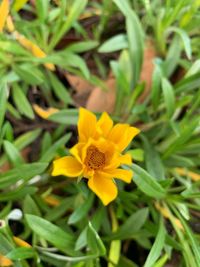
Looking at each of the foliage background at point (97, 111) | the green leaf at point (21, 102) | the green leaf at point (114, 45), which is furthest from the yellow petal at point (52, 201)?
the green leaf at point (114, 45)

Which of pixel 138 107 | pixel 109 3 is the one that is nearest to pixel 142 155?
pixel 138 107

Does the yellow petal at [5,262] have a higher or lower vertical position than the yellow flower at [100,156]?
lower

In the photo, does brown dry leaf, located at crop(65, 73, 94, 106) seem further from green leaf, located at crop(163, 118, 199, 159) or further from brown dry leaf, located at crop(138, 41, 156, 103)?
green leaf, located at crop(163, 118, 199, 159)

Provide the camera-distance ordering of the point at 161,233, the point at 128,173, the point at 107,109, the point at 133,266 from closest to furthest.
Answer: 1. the point at 128,173
2. the point at 161,233
3. the point at 133,266
4. the point at 107,109

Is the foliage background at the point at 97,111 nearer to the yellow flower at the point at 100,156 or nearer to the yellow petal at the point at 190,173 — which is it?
the yellow petal at the point at 190,173

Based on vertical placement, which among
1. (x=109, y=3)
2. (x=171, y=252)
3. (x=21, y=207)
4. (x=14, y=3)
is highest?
Result: (x=14, y=3)

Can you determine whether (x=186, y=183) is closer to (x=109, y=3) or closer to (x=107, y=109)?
(x=107, y=109)

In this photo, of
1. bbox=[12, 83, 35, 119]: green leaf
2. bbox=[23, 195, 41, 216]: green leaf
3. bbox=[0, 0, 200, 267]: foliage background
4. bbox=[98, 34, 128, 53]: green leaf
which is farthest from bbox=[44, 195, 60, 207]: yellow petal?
bbox=[98, 34, 128, 53]: green leaf
